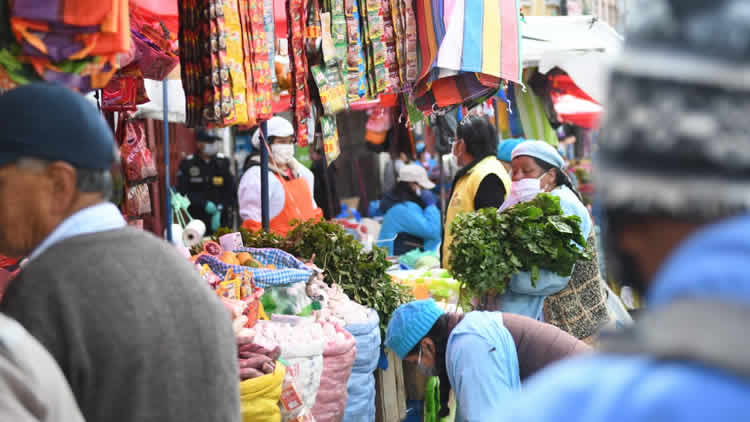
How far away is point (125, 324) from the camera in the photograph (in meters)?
1.80

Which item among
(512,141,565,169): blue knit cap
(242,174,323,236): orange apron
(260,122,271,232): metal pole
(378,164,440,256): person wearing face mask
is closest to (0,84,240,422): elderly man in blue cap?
(260,122,271,232): metal pole

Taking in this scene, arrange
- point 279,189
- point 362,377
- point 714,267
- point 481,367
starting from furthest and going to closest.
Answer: point 279,189 → point 362,377 → point 481,367 → point 714,267

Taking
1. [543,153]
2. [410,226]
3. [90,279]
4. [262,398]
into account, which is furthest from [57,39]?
[410,226]

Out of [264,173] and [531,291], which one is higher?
[264,173]

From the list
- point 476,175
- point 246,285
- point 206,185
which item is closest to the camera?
point 246,285

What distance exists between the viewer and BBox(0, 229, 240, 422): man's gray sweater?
175 cm

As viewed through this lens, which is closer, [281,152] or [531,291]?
[531,291]

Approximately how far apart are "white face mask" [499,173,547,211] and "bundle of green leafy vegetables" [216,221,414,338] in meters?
0.85

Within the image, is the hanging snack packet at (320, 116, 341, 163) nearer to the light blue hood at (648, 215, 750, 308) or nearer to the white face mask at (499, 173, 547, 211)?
the white face mask at (499, 173, 547, 211)

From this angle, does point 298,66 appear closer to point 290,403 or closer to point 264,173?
point 264,173

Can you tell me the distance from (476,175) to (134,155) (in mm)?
2386

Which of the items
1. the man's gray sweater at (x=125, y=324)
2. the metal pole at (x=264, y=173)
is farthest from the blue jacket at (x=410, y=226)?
the man's gray sweater at (x=125, y=324)

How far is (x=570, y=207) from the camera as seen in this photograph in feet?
16.0

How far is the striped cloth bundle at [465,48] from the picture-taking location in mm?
4672
